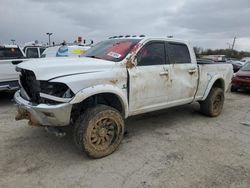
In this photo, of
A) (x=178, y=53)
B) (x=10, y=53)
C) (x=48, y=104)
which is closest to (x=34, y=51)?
(x=10, y=53)

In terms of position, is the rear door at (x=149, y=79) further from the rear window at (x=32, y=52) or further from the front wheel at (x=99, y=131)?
the rear window at (x=32, y=52)

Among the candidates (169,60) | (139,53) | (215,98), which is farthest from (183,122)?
(139,53)

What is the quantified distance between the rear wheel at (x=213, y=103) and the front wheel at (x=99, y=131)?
2963mm

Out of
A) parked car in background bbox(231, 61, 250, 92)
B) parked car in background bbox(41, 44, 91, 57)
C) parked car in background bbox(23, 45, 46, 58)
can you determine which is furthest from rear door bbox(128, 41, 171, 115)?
parked car in background bbox(23, 45, 46, 58)

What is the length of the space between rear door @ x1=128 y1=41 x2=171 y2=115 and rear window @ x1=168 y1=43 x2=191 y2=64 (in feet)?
0.68

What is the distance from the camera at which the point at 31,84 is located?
386 centimetres

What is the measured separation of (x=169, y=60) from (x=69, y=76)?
7.31 feet

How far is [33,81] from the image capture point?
12.4ft

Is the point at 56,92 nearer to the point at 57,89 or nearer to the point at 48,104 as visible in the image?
the point at 57,89

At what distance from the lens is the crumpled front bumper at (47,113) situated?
330cm

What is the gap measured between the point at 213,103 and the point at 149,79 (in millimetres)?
2582

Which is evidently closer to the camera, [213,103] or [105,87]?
[105,87]

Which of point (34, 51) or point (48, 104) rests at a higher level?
point (34, 51)

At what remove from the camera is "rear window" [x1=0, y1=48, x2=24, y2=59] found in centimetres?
730
